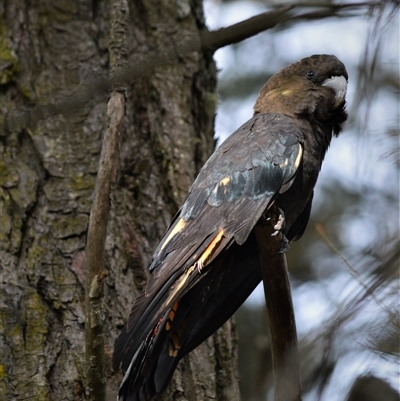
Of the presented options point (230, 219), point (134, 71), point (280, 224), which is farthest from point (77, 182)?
point (280, 224)

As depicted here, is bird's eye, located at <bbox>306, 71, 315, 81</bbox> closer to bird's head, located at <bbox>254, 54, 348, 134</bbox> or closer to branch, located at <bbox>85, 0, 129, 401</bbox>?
bird's head, located at <bbox>254, 54, 348, 134</bbox>

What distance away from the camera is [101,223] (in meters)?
3.23

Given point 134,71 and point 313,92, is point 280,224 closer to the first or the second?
point 134,71

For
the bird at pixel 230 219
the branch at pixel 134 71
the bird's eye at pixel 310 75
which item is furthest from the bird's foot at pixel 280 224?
the bird's eye at pixel 310 75

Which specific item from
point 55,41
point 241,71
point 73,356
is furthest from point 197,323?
point 241,71

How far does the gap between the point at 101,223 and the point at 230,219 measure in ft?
2.45

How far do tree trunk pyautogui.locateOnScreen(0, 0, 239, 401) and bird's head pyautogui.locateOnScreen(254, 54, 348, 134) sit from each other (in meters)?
0.47

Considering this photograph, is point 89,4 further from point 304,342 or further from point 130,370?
point 304,342

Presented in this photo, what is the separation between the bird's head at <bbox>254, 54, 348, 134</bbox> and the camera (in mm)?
4438

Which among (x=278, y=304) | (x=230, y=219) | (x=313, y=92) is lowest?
(x=278, y=304)

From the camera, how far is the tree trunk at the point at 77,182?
3715mm

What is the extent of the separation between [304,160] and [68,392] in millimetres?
1750

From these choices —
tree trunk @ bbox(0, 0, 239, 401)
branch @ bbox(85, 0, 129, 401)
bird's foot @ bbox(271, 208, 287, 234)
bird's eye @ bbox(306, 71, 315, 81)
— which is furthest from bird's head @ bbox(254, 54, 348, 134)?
branch @ bbox(85, 0, 129, 401)

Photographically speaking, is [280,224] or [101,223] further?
[280,224]
